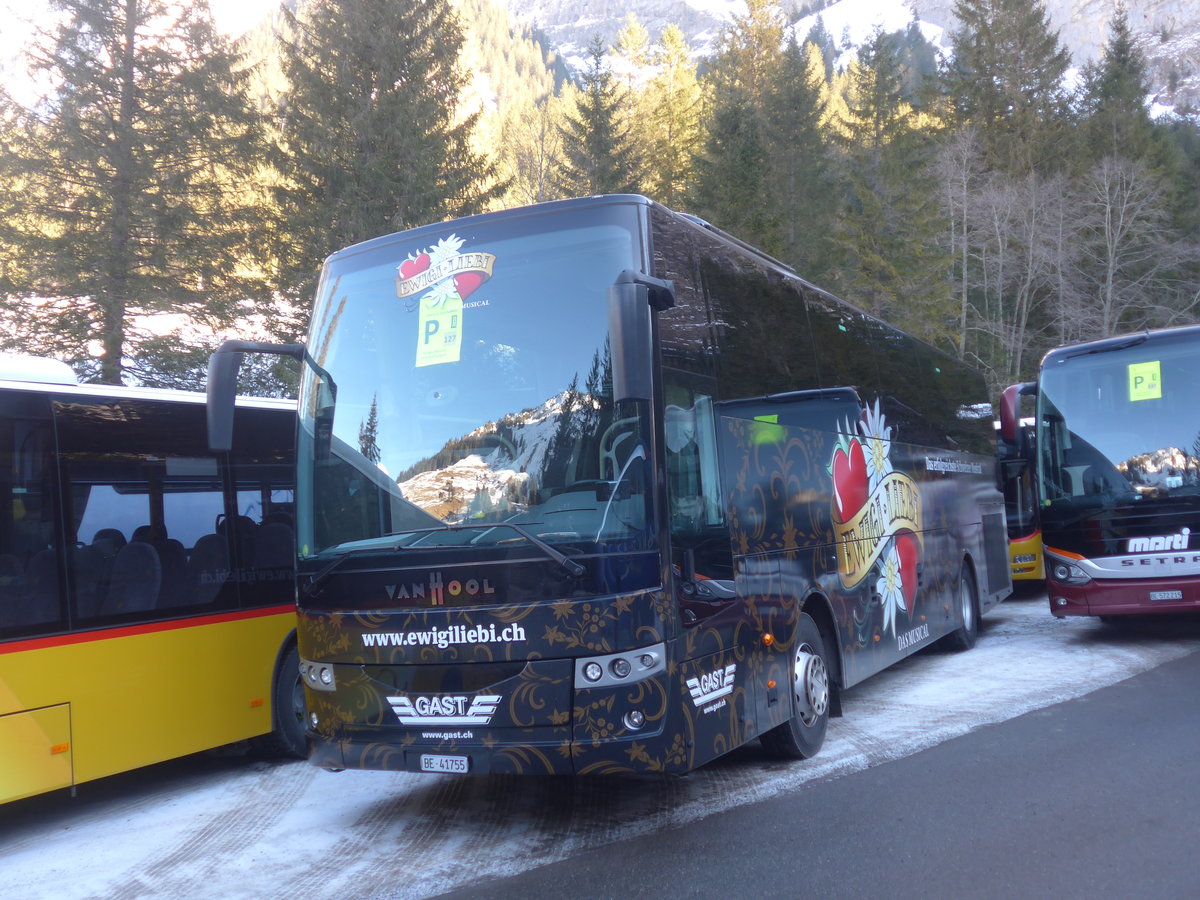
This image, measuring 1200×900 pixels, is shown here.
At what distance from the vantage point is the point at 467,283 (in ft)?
19.1

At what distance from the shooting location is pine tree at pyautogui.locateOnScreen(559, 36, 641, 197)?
34.9 metres

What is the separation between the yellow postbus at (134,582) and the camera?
21.2 ft

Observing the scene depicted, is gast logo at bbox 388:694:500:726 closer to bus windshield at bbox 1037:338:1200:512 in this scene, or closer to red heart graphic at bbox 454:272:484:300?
red heart graphic at bbox 454:272:484:300

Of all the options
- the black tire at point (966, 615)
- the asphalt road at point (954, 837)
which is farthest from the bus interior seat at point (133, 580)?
the black tire at point (966, 615)

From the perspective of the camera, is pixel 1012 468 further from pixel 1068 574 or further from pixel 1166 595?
pixel 1166 595

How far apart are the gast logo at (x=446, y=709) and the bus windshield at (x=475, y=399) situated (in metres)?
0.81

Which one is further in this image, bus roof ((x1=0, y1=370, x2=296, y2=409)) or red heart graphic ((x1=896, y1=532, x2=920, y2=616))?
red heart graphic ((x1=896, y1=532, x2=920, y2=616))

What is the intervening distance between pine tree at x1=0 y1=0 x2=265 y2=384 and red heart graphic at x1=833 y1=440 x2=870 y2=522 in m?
13.8

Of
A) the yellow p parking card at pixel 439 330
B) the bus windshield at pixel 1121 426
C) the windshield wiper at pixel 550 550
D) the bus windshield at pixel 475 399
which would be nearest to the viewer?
the windshield wiper at pixel 550 550

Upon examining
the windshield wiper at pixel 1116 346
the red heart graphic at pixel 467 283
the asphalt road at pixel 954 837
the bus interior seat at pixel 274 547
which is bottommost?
the asphalt road at pixel 954 837

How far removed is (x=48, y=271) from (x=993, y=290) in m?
31.8

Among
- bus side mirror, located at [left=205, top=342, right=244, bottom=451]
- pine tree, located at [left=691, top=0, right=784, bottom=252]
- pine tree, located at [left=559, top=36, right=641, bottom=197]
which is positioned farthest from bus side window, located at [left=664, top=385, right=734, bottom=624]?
pine tree, located at [left=559, top=36, right=641, bottom=197]

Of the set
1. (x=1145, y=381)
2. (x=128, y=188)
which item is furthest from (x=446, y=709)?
(x=128, y=188)

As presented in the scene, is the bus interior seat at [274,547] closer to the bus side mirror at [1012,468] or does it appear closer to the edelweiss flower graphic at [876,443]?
the edelweiss flower graphic at [876,443]
